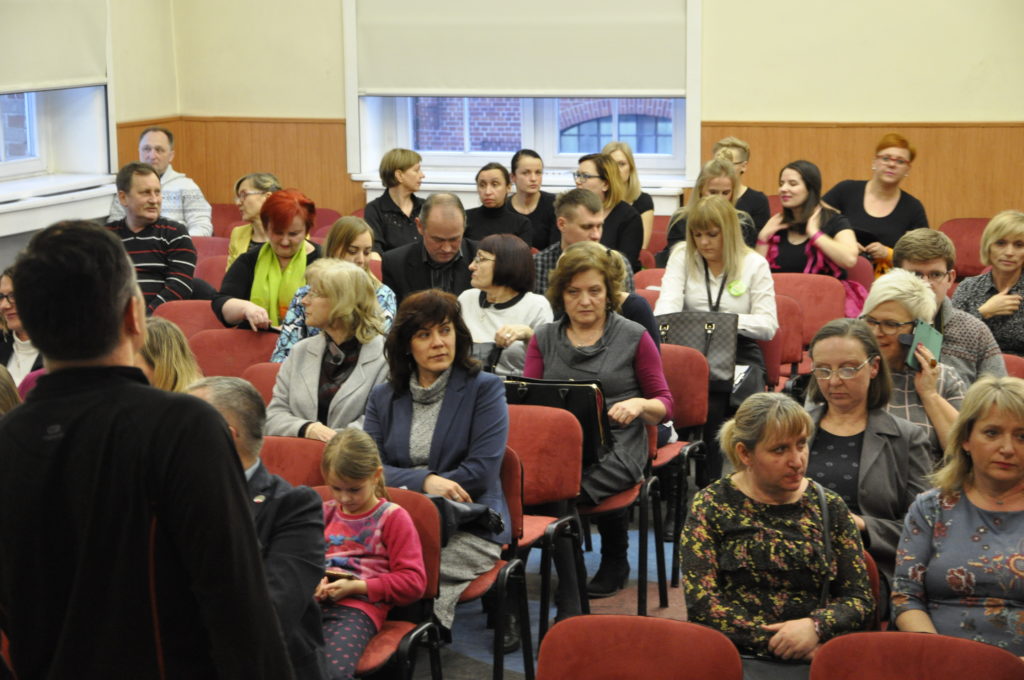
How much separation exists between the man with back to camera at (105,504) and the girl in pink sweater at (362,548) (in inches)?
51.0

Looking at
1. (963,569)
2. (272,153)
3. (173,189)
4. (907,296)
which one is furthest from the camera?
(272,153)

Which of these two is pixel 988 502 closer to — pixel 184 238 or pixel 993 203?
pixel 184 238

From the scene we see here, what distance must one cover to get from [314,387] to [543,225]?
3080 mm

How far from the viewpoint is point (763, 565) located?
8.97ft

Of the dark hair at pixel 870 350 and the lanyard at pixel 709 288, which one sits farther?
the lanyard at pixel 709 288

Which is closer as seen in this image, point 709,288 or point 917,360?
point 917,360

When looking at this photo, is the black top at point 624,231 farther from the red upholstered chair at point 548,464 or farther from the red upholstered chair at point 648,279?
the red upholstered chair at point 548,464

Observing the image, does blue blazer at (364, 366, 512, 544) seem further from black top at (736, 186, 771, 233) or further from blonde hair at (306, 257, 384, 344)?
black top at (736, 186, 771, 233)

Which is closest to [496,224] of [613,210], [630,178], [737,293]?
[613,210]

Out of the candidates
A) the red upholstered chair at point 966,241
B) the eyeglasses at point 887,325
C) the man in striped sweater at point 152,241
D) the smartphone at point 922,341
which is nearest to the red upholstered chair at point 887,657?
the smartphone at point 922,341

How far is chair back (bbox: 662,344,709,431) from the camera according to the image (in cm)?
427

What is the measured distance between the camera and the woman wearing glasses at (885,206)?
606 centimetres

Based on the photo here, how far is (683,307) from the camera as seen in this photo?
195 inches

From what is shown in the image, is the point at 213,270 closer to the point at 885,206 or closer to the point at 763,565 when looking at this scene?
the point at 885,206
